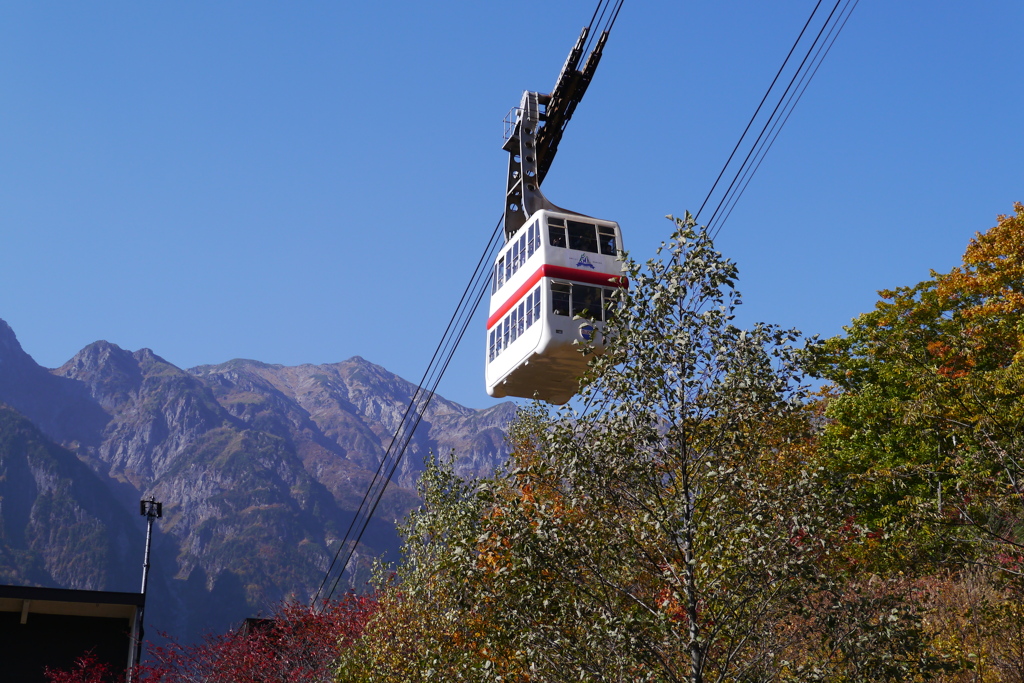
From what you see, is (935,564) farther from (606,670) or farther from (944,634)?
(606,670)

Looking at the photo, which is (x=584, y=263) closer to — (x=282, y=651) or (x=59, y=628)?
(x=59, y=628)

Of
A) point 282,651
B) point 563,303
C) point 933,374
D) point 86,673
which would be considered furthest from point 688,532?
point 282,651

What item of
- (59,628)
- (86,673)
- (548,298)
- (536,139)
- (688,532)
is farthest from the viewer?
(536,139)

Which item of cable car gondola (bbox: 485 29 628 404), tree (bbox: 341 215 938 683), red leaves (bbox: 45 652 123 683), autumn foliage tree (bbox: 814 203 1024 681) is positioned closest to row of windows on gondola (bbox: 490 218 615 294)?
cable car gondola (bbox: 485 29 628 404)

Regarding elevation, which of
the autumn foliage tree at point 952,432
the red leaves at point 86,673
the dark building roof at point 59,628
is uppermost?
the autumn foliage tree at point 952,432

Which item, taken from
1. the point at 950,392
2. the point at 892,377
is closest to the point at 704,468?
the point at 950,392

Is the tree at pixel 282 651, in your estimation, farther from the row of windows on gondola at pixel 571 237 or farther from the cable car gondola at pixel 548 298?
the row of windows on gondola at pixel 571 237

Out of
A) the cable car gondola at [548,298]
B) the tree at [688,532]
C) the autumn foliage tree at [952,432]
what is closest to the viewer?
the tree at [688,532]

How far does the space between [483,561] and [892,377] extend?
29866 mm

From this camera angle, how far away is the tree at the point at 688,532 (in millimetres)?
12648

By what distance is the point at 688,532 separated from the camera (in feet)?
43.6

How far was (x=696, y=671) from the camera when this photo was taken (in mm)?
12734

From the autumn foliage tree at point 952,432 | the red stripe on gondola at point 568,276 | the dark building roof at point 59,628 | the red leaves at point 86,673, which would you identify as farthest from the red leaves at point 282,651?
the autumn foliage tree at point 952,432

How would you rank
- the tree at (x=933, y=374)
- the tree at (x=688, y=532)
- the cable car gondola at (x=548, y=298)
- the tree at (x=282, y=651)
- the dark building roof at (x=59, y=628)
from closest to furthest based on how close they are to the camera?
the tree at (x=688, y=532) < the cable car gondola at (x=548, y=298) < the dark building roof at (x=59, y=628) < the tree at (x=933, y=374) < the tree at (x=282, y=651)
